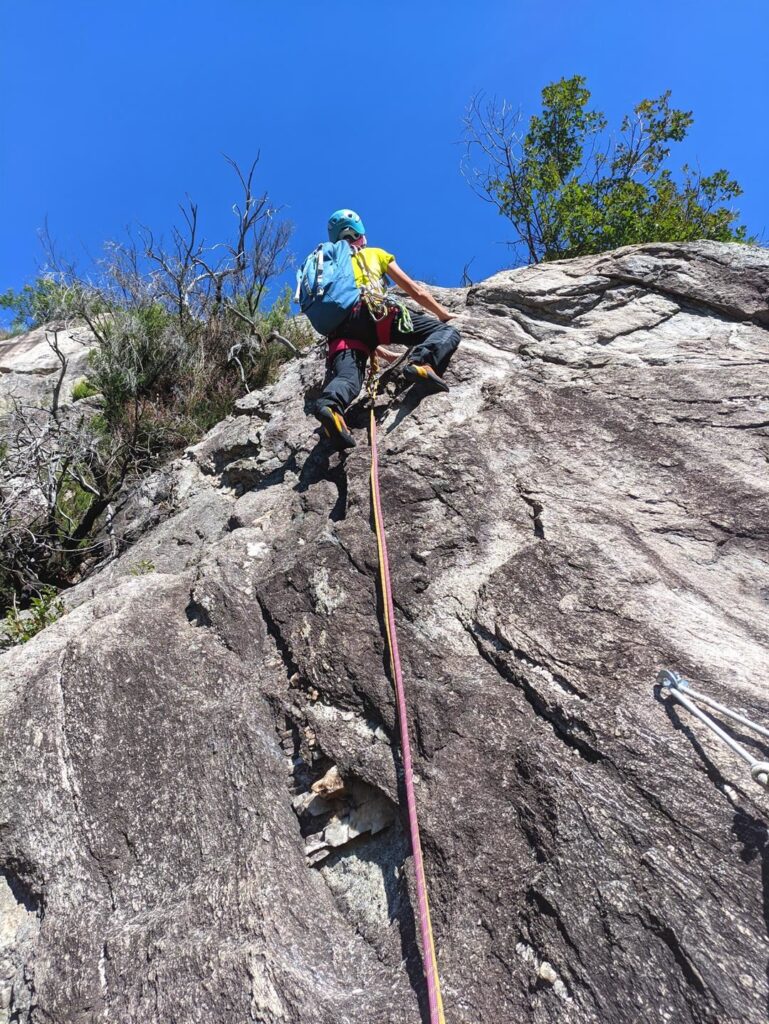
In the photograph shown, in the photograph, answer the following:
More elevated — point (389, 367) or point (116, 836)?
point (389, 367)

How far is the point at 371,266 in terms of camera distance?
486 centimetres

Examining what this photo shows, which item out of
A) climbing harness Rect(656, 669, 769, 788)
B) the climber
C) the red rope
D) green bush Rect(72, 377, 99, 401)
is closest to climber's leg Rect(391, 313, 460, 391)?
the climber

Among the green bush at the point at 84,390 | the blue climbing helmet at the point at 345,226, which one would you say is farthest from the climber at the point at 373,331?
the green bush at the point at 84,390

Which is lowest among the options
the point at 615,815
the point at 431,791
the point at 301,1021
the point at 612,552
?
the point at 301,1021

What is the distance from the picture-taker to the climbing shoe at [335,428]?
425 cm

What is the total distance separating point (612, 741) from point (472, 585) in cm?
108

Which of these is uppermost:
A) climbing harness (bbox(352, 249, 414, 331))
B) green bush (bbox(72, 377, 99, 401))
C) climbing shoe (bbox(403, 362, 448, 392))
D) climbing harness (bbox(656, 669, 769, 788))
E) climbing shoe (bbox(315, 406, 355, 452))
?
green bush (bbox(72, 377, 99, 401))

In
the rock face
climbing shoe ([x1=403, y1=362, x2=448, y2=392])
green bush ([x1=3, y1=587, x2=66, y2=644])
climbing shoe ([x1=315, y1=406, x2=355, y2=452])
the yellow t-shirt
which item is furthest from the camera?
the yellow t-shirt

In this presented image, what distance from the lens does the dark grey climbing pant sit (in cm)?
448

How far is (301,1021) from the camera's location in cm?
204

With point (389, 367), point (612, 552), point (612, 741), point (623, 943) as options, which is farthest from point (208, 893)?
point (389, 367)

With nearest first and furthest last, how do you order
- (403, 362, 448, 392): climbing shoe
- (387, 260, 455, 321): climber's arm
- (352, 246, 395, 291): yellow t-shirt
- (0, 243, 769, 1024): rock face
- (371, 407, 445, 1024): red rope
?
(371, 407, 445, 1024): red rope < (0, 243, 769, 1024): rock face < (403, 362, 448, 392): climbing shoe < (352, 246, 395, 291): yellow t-shirt < (387, 260, 455, 321): climber's arm

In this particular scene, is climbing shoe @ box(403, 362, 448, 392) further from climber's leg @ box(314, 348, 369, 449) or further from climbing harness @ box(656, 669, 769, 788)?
climbing harness @ box(656, 669, 769, 788)

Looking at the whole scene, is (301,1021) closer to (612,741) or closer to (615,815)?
(615,815)
